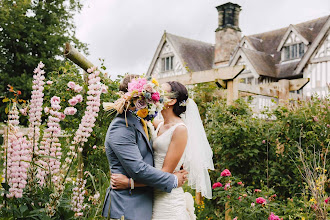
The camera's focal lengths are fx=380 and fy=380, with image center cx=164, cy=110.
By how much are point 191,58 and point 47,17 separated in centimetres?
890

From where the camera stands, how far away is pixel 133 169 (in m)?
2.41

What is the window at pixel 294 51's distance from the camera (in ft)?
65.3

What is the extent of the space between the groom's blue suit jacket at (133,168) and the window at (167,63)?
2115 cm

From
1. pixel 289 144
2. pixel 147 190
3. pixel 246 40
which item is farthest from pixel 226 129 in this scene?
pixel 246 40

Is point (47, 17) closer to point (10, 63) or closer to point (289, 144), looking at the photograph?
point (10, 63)

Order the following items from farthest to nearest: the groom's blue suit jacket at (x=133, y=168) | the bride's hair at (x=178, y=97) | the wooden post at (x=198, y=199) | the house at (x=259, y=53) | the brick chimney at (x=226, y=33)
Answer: the brick chimney at (x=226, y=33) < the house at (x=259, y=53) < the wooden post at (x=198, y=199) < the bride's hair at (x=178, y=97) < the groom's blue suit jacket at (x=133, y=168)

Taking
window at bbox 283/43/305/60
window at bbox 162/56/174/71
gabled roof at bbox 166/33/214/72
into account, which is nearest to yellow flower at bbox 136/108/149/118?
window at bbox 283/43/305/60

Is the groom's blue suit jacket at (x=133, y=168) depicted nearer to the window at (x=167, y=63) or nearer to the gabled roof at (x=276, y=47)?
the gabled roof at (x=276, y=47)

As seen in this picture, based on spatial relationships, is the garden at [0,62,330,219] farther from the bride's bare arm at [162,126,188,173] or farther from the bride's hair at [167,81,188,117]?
the bride's bare arm at [162,126,188,173]

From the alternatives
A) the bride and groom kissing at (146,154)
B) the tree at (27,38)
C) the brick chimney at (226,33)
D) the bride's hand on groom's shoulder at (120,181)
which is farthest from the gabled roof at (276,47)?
the bride's hand on groom's shoulder at (120,181)

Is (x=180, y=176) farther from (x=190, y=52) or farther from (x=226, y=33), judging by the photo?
(x=190, y=52)

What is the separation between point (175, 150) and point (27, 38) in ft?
65.7

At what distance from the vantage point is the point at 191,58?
23.8 meters

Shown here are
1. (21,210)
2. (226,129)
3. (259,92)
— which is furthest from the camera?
(259,92)
